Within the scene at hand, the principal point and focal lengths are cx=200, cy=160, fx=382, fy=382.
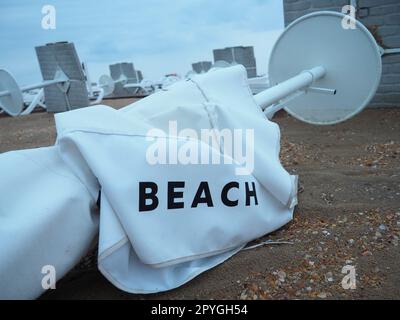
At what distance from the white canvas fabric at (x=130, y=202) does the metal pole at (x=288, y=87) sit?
64 cm

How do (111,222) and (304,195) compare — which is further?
(304,195)

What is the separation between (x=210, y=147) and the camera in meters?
1.16

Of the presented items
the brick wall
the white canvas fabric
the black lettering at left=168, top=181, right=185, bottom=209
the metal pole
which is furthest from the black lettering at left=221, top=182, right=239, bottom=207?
the brick wall

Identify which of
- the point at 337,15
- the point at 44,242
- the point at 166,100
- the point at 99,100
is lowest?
the point at 99,100

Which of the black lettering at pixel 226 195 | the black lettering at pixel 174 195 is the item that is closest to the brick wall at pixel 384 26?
the black lettering at pixel 226 195

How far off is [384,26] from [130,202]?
2.98m

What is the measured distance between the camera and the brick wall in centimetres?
308

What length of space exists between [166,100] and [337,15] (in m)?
1.32

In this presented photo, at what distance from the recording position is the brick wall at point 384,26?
3084mm

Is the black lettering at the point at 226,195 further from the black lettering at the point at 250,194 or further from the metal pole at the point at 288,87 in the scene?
the metal pole at the point at 288,87

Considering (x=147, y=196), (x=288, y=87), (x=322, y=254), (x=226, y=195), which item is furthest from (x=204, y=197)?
(x=288, y=87)

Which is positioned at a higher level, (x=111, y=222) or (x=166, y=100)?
(x=166, y=100)
